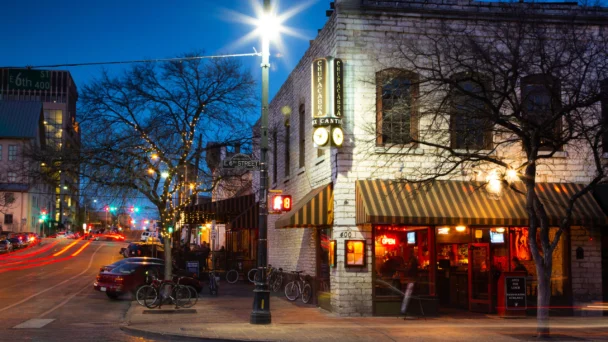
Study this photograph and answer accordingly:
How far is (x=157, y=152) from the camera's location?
2417 cm

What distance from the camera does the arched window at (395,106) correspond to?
17.1m

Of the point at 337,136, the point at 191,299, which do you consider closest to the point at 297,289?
the point at 191,299

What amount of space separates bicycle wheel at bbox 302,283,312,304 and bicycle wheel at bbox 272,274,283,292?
4.26 meters

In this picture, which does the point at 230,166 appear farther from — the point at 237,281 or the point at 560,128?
the point at 237,281

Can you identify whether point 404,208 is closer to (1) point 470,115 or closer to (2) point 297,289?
(1) point 470,115

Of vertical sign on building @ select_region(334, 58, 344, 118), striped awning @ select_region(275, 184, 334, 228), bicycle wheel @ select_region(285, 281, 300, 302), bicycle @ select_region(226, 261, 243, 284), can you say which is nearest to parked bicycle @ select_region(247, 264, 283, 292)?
bicycle wheel @ select_region(285, 281, 300, 302)

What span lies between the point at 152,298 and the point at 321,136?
23.8 feet

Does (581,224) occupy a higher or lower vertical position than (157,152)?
lower

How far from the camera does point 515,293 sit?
17.7 m

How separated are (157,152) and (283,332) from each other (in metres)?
11.8

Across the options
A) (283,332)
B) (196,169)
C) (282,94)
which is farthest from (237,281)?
(283,332)

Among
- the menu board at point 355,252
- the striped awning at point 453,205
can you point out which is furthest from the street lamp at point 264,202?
the striped awning at point 453,205

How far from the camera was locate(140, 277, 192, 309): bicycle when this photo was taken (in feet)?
63.9

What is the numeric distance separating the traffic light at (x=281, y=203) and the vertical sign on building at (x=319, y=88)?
235cm
